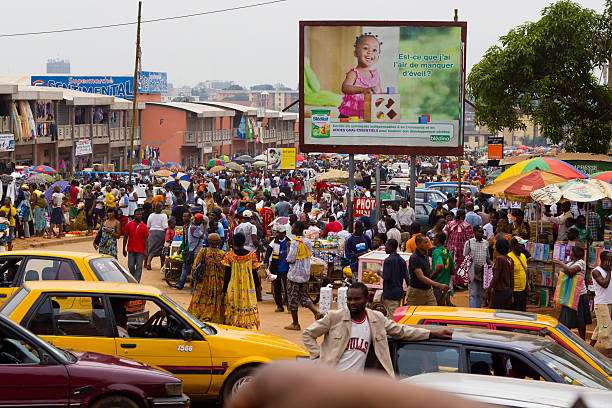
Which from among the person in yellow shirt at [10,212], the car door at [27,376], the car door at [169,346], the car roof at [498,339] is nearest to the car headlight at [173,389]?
the car door at [27,376]

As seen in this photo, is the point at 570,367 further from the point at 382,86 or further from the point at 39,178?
the point at 39,178

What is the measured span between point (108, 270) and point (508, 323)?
552 cm

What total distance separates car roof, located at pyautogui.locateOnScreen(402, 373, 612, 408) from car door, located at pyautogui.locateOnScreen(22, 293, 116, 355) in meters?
5.14

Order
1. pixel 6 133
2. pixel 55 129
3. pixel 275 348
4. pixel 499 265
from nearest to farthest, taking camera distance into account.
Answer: pixel 275 348 < pixel 499 265 < pixel 6 133 < pixel 55 129

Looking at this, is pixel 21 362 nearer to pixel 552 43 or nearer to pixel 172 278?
pixel 172 278

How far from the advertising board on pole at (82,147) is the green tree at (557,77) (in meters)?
34.5

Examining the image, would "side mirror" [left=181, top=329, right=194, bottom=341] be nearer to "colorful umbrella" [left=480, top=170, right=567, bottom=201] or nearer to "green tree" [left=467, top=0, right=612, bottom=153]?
"colorful umbrella" [left=480, top=170, right=567, bottom=201]

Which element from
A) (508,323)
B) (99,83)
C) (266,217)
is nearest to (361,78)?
(266,217)

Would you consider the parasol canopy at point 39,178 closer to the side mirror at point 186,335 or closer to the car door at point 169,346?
the car door at point 169,346

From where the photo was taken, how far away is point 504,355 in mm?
6809

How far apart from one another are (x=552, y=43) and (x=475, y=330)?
20235mm

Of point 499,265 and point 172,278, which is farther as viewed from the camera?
point 172,278

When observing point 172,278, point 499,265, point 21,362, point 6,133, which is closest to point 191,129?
point 6,133

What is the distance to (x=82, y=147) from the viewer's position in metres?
58.2
